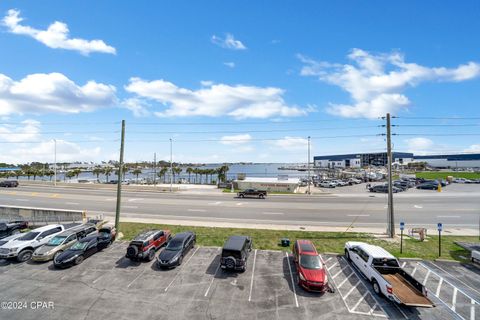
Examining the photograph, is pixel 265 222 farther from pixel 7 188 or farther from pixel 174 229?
pixel 7 188

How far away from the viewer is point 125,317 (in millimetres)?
11164

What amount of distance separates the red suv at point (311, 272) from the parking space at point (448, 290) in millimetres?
6060

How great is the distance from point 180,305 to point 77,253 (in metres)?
9.57

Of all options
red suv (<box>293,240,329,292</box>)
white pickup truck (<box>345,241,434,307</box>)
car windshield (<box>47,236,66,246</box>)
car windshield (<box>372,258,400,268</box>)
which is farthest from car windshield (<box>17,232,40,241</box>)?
car windshield (<box>372,258,400,268</box>)

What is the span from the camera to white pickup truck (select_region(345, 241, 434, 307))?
38.0 ft

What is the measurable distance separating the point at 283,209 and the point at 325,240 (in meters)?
12.2

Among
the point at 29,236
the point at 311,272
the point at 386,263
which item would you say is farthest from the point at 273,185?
the point at 29,236

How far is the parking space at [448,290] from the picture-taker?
465 inches

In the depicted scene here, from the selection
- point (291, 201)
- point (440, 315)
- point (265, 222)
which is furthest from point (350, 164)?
point (440, 315)

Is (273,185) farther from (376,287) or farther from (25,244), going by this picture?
(25,244)

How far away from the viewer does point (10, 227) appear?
23.8m

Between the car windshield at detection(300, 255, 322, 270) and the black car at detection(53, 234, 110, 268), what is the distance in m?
15.2

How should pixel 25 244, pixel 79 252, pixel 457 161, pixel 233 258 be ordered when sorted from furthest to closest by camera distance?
1. pixel 457 161
2. pixel 25 244
3. pixel 79 252
4. pixel 233 258

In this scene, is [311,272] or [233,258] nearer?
[311,272]
